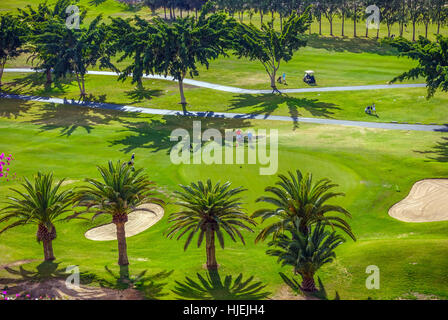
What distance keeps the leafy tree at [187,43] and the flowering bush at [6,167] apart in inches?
1115

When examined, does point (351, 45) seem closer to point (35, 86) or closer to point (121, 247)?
point (35, 86)

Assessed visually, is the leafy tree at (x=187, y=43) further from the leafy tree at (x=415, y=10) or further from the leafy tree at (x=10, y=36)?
the leafy tree at (x=415, y=10)

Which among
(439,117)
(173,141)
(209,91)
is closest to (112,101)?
(209,91)

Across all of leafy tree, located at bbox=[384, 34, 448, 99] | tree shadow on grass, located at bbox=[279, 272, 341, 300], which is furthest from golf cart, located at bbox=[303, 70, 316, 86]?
tree shadow on grass, located at bbox=[279, 272, 341, 300]

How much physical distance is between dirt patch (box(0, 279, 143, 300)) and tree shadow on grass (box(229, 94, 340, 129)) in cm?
4778

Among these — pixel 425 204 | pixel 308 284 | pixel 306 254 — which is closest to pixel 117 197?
pixel 306 254

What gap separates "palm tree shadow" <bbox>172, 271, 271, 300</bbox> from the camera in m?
32.3

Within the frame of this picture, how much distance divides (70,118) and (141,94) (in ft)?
56.1

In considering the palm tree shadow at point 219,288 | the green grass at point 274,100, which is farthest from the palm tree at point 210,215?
the green grass at point 274,100

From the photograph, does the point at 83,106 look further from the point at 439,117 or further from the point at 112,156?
the point at 439,117

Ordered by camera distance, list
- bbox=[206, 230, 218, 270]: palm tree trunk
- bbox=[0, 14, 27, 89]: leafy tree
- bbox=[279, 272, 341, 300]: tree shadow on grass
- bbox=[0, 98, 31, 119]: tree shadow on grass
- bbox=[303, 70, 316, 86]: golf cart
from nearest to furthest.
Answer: bbox=[279, 272, 341, 300]: tree shadow on grass → bbox=[206, 230, 218, 270]: palm tree trunk → bbox=[0, 98, 31, 119]: tree shadow on grass → bbox=[303, 70, 316, 86]: golf cart → bbox=[0, 14, 27, 89]: leafy tree

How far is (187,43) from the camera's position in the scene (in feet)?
267

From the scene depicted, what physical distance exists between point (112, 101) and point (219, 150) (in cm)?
3684

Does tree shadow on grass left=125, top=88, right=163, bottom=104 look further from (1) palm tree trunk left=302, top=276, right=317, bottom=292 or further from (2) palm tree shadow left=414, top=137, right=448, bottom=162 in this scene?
(1) palm tree trunk left=302, top=276, right=317, bottom=292
